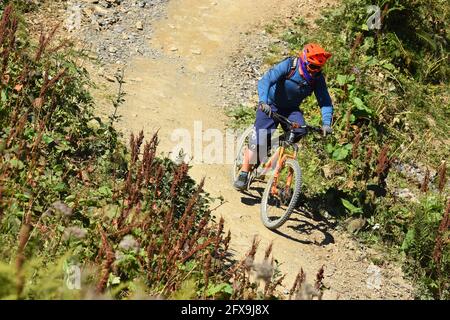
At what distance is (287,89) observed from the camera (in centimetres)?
884

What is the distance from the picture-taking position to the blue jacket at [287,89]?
339 inches

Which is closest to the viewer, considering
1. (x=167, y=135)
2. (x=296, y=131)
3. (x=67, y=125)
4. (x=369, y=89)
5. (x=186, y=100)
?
(x=67, y=125)

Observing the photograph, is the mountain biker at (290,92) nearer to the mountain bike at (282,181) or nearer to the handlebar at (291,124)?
the handlebar at (291,124)

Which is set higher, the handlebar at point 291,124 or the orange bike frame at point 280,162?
the handlebar at point 291,124

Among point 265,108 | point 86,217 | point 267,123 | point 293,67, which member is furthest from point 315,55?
point 86,217

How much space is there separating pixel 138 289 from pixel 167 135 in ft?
20.5

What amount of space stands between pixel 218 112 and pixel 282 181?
3.66 meters

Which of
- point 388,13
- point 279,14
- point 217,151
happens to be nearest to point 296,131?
point 217,151

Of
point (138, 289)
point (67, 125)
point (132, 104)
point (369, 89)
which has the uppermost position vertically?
point (369, 89)

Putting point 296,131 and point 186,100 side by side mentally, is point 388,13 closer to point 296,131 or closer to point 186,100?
point 186,100

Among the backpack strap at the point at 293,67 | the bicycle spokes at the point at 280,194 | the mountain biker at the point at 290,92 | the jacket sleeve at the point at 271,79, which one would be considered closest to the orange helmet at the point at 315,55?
the mountain biker at the point at 290,92

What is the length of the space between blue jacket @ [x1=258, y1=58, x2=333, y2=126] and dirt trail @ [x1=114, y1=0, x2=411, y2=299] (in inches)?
70.3
